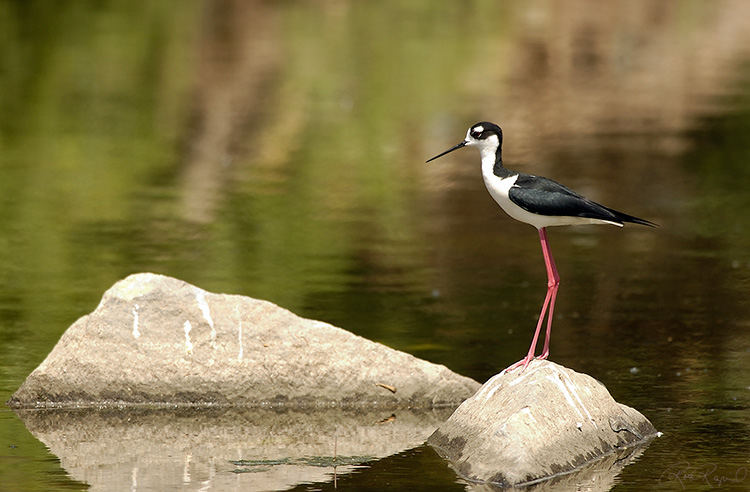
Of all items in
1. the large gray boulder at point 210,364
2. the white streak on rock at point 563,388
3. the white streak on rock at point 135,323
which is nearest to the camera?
the white streak on rock at point 563,388

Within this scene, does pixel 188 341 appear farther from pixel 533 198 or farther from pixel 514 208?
pixel 533 198

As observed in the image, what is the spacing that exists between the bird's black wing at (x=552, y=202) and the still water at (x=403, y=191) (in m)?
1.39

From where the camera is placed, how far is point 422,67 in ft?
92.2

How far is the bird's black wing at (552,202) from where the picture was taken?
9000 millimetres

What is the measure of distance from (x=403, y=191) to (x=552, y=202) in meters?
8.72

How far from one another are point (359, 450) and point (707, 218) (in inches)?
319

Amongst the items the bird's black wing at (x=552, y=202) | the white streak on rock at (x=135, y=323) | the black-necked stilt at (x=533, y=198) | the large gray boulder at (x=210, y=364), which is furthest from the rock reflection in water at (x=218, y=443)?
the bird's black wing at (x=552, y=202)

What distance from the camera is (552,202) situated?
902cm

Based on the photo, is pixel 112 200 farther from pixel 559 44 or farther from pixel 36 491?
pixel 559 44

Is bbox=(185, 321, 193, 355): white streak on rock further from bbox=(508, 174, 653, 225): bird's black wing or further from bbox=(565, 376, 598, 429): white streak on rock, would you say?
bbox=(565, 376, 598, 429): white streak on rock

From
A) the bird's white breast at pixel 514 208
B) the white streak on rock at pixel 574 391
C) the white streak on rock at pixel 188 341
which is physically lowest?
the white streak on rock at pixel 574 391

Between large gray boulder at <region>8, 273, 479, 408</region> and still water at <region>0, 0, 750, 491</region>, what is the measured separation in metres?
0.68

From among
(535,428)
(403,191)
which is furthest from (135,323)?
(403,191)

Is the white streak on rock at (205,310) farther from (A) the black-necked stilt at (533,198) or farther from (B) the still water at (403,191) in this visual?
(A) the black-necked stilt at (533,198)
